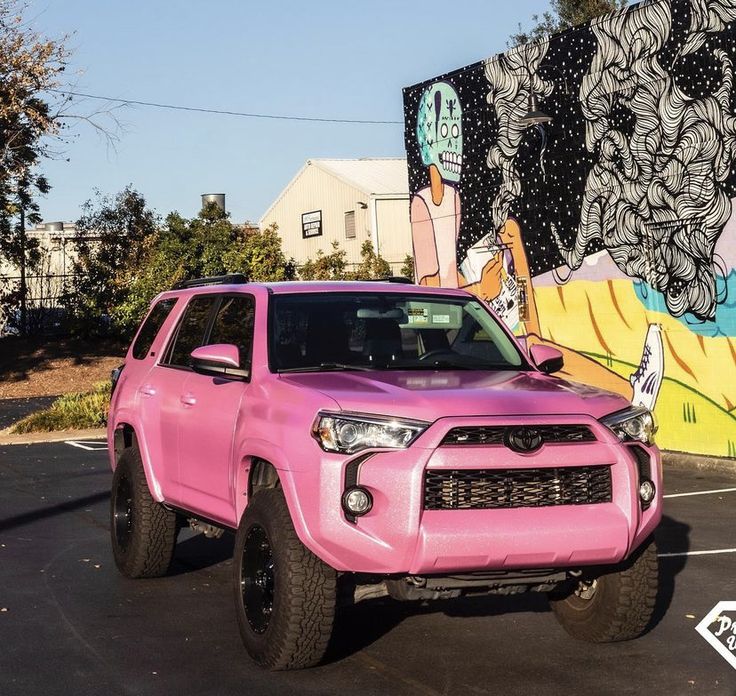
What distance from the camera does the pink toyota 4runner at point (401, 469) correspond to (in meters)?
6.15

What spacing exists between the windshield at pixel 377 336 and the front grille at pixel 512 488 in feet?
4.15

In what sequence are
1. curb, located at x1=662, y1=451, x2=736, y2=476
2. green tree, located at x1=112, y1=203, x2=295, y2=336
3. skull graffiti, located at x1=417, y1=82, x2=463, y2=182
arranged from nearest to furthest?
curb, located at x1=662, y1=451, x2=736, y2=476
skull graffiti, located at x1=417, y1=82, x2=463, y2=182
green tree, located at x1=112, y1=203, x2=295, y2=336

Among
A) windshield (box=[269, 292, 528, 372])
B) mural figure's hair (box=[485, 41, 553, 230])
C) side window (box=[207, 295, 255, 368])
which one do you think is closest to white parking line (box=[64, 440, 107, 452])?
mural figure's hair (box=[485, 41, 553, 230])

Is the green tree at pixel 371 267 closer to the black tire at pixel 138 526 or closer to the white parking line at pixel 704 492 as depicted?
the white parking line at pixel 704 492

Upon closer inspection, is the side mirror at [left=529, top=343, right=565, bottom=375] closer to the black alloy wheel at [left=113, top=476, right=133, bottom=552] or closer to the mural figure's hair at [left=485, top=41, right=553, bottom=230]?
the black alloy wheel at [left=113, top=476, right=133, bottom=552]

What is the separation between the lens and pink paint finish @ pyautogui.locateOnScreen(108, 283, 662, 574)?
6.11 meters

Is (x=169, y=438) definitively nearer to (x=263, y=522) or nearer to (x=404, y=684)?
(x=263, y=522)

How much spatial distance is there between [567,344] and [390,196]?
3178cm

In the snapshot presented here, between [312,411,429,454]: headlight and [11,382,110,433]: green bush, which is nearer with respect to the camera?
[312,411,429,454]: headlight

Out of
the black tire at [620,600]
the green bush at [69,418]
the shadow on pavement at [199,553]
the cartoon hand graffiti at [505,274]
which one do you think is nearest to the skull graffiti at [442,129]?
the cartoon hand graffiti at [505,274]


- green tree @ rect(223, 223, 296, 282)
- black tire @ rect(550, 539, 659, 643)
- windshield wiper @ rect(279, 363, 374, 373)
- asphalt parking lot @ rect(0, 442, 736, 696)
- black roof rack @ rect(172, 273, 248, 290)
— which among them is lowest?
asphalt parking lot @ rect(0, 442, 736, 696)

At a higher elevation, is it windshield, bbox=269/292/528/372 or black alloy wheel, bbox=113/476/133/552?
windshield, bbox=269/292/528/372

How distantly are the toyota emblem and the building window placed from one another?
4516 centimetres

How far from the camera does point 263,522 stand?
664cm
